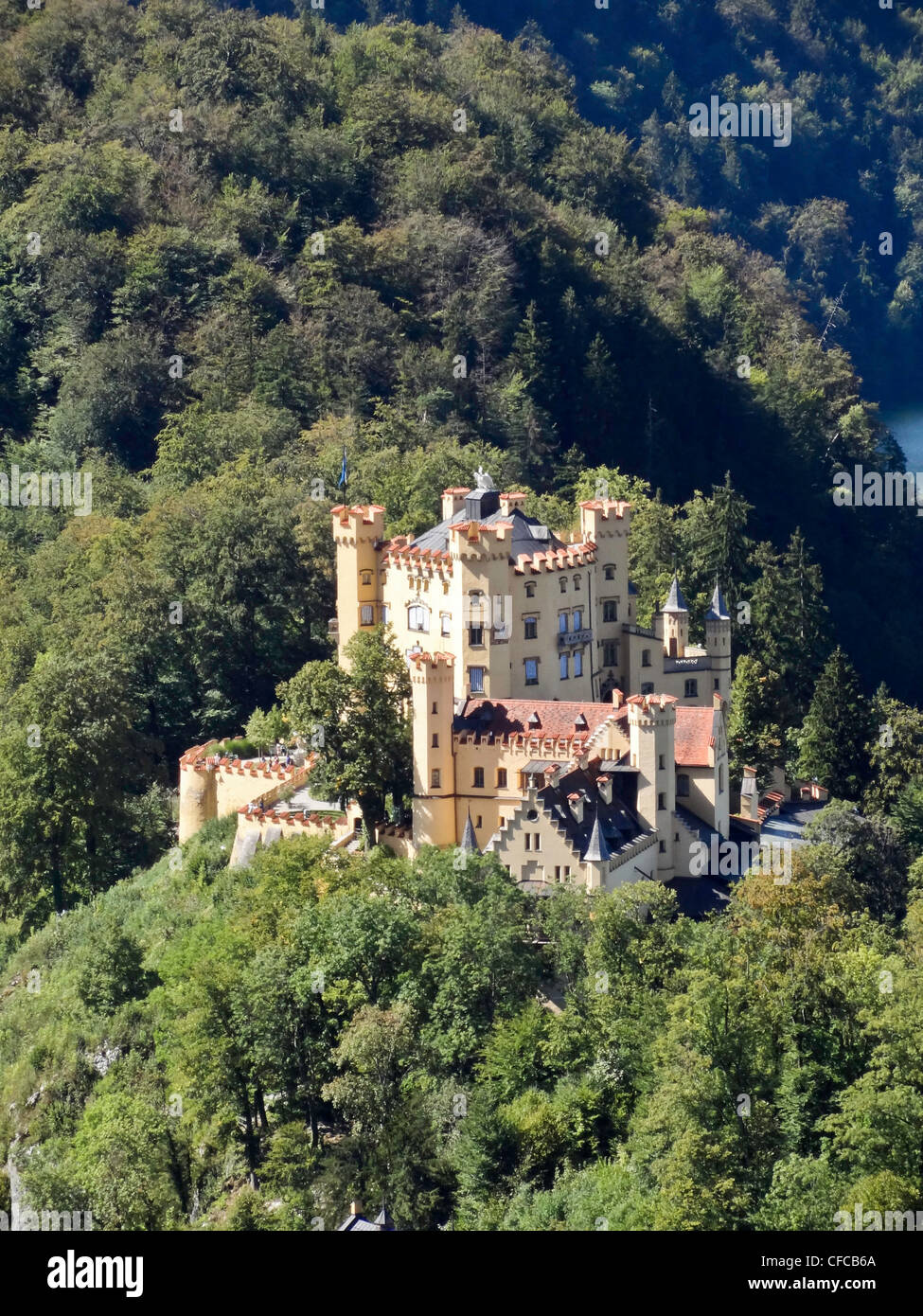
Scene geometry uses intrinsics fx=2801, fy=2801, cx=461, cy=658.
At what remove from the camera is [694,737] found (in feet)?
268

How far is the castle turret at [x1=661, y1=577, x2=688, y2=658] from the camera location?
298 ft

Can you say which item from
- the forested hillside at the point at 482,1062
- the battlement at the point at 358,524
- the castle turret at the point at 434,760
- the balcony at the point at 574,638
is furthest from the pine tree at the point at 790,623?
the forested hillside at the point at 482,1062

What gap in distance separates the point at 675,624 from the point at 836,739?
27.6 feet

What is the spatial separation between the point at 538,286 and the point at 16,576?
1549 inches

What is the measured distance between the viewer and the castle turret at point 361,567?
→ 89.1m

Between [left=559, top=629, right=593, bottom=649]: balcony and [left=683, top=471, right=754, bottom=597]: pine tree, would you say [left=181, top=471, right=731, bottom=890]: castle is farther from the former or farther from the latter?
[left=683, top=471, right=754, bottom=597]: pine tree

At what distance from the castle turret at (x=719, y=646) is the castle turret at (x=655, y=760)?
12.9 metres

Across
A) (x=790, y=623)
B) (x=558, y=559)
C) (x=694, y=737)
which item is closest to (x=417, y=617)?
(x=558, y=559)

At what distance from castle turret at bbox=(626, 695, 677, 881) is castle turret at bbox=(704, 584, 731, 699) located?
12.9m

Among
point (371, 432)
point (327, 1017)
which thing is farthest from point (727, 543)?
point (327, 1017)

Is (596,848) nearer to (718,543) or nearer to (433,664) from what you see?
(433,664)

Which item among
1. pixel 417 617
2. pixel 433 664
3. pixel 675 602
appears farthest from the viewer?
pixel 675 602

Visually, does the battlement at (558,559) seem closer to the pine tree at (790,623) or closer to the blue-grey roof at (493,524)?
the blue-grey roof at (493,524)

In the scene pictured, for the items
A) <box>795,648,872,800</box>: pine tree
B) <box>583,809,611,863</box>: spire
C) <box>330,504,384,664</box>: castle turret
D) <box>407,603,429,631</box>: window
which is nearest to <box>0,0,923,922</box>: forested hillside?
<box>795,648,872,800</box>: pine tree
